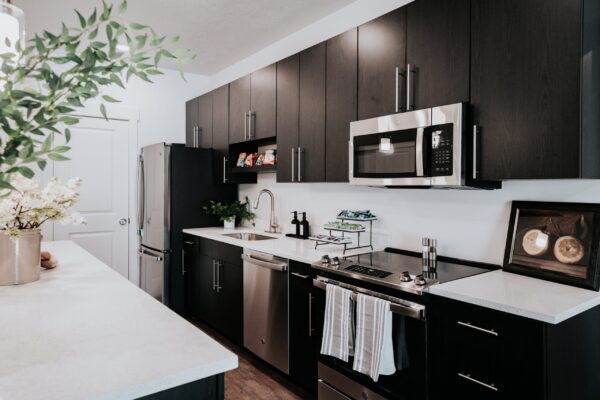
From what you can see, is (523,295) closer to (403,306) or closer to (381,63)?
(403,306)

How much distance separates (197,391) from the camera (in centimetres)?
103

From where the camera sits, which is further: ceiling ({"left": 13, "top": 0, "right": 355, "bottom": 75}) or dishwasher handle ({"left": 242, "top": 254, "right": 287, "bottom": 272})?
ceiling ({"left": 13, "top": 0, "right": 355, "bottom": 75})

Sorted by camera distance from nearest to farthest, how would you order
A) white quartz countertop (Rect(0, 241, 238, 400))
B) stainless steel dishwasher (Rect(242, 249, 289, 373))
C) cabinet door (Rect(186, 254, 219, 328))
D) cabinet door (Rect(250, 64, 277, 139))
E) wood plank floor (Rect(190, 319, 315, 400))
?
1. white quartz countertop (Rect(0, 241, 238, 400))
2. wood plank floor (Rect(190, 319, 315, 400))
3. stainless steel dishwasher (Rect(242, 249, 289, 373))
4. cabinet door (Rect(250, 64, 277, 139))
5. cabinet door (Rect(186, 254, 219, 328))

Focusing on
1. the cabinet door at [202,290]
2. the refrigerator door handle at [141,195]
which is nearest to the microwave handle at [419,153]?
the cabinet door at [202,290]

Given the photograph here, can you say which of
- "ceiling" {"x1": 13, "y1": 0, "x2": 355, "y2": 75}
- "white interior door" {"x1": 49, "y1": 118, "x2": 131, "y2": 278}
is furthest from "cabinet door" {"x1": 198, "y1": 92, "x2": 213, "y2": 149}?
"white interior door" {"x1": 49, "y1": 118, "x2": 131, "y2": 278}

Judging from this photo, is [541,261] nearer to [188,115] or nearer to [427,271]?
[427,271]

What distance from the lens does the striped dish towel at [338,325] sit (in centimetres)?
212

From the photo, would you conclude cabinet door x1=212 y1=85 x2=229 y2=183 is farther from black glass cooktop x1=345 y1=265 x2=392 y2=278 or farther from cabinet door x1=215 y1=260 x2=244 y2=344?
black glass cooktop x1=345 y1=265 x2=392 y2=278

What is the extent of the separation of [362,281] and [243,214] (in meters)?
2.30

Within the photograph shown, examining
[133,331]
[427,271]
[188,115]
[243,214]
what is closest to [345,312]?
[427,271]

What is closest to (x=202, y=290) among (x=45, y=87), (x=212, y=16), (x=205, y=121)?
(x=205, y=121)

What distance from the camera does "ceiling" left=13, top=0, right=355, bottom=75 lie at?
3068mm

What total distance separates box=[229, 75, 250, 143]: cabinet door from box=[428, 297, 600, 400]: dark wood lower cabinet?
8.39 feet

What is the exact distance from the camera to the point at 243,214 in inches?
166
